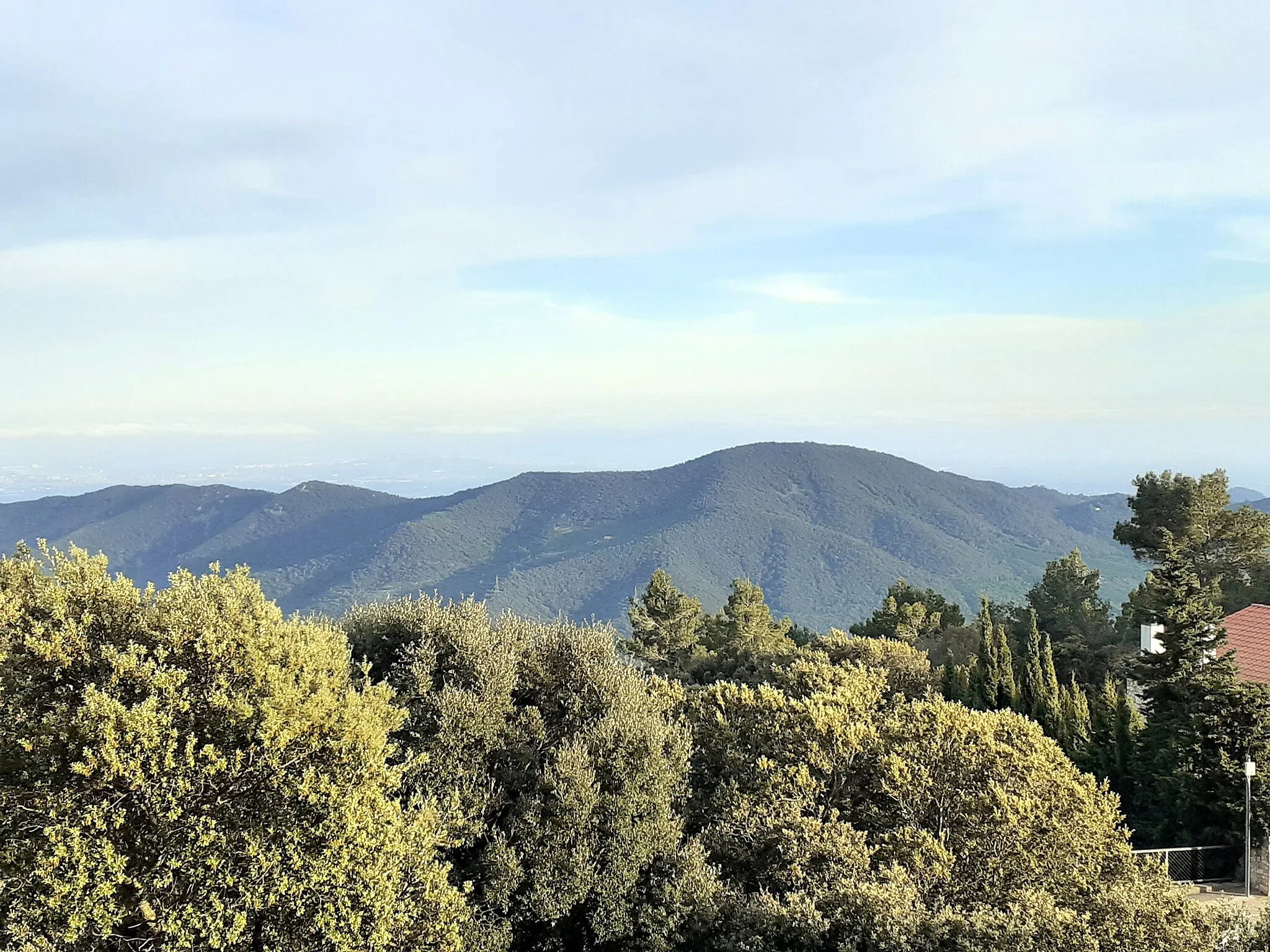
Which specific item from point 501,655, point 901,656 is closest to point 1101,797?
point 501,655

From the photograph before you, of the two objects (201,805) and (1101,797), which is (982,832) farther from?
(201,805)

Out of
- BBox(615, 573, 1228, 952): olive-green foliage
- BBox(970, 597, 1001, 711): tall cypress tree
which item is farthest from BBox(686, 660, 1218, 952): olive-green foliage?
BBox(970, 597, 1001, 711): tall cypress tree

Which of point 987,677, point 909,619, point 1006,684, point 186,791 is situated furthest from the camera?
point 909,619

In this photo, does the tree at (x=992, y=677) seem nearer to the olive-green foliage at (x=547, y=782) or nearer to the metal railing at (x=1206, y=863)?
the metal railing at (x=1206, y=863)

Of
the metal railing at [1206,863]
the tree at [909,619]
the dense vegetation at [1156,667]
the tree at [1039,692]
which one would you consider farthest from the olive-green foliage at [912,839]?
the tree at [909,619]

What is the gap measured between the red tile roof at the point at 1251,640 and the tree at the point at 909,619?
753 inches

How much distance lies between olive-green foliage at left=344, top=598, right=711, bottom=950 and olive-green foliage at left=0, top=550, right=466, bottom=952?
2.30 metres

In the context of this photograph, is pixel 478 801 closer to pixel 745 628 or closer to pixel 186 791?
pixel 186 791

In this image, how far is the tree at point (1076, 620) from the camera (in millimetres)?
39969

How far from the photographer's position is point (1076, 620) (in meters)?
47.3

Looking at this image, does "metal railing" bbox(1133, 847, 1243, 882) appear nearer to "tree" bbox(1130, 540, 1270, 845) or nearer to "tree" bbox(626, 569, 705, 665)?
"tree" bbox(1130, 540, 1270, 845)

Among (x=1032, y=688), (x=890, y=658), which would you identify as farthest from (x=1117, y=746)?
(x=890, y=658)

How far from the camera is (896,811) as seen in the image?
16.6 meters

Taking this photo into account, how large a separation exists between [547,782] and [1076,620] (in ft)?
135
